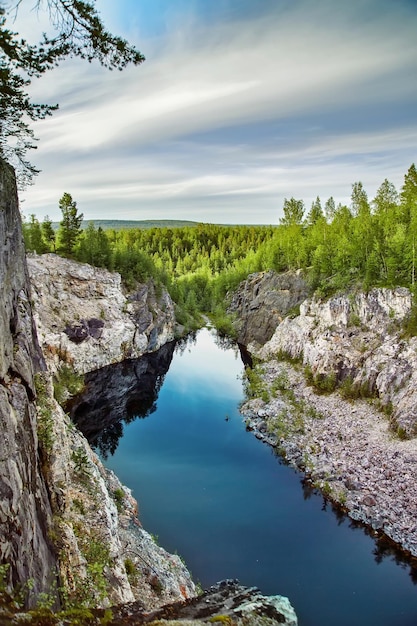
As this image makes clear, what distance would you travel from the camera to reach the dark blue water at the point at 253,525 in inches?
787

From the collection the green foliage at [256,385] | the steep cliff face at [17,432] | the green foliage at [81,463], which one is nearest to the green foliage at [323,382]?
the green foliage at [256,385]

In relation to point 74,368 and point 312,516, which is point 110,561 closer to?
point 312,516

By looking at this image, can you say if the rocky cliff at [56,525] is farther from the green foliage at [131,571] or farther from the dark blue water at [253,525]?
the dark blue water at [253,525]

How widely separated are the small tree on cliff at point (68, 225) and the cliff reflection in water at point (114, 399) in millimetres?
18499

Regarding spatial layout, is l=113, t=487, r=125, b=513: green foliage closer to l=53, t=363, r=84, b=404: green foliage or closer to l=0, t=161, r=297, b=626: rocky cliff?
l=0, t=161, r=297, b=626: rocky cliff

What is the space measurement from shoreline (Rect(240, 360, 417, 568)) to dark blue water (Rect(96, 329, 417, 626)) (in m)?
1.04

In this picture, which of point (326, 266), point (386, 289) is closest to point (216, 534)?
point (386, 289)

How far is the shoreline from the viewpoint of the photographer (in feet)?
78.5

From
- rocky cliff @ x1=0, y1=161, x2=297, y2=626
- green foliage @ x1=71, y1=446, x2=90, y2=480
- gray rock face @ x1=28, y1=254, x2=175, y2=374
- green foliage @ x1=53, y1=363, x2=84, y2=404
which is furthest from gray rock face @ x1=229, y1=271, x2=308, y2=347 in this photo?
green foliage @ x1=71, y1=446, x2=90, y2=480

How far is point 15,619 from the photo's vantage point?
18.7 ft

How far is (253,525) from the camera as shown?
2516 centimetres

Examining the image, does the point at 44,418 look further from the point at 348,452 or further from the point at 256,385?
the point at 256,385

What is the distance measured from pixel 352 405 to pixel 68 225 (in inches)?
1778

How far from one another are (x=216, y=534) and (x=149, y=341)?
45.8m
